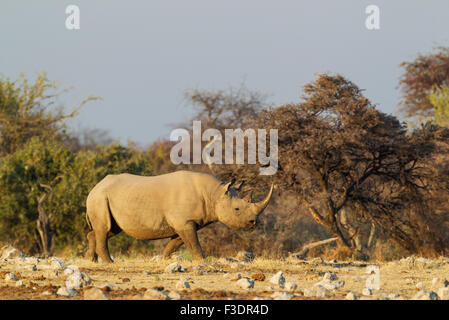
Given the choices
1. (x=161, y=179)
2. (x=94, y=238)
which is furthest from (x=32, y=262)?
(x=161, y=179)

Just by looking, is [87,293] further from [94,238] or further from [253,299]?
[94,238]

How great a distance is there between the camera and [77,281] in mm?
8953

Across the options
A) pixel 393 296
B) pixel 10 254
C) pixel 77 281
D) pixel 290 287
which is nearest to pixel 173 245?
pixel 10 254

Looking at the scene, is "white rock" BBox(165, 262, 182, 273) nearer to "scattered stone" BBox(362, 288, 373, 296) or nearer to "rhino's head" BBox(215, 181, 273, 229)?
"rhino's head" BBox(215, 181, 273, 229)

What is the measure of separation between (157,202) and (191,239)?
0.98 metres

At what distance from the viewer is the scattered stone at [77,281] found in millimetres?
8865

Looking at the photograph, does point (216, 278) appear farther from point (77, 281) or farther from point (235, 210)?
point (235, 210)

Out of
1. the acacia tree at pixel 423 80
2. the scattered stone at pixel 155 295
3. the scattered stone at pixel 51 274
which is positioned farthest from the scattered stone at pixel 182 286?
the acacia tree at pixel 423 80

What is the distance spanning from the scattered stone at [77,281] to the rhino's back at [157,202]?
4.02 meters

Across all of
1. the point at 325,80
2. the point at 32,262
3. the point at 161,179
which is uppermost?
the point at 325,80

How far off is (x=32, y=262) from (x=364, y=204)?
8740 millimetres

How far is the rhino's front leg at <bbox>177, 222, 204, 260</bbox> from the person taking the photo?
13000 millimetres

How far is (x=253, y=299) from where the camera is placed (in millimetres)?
7430
